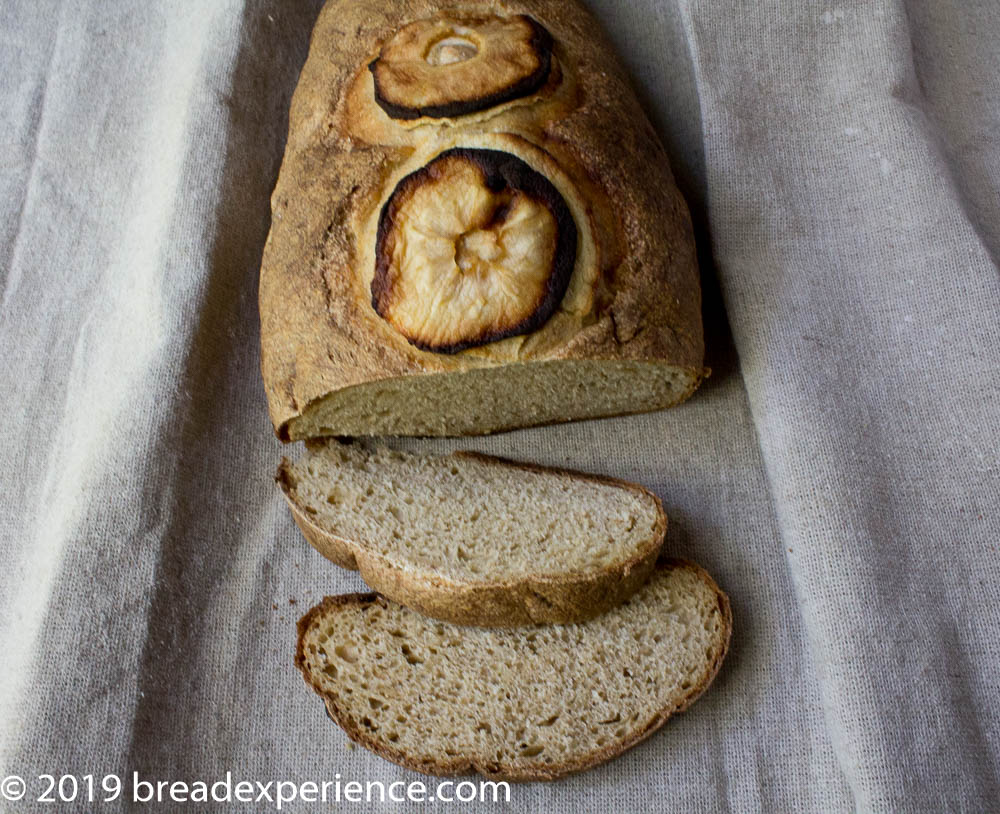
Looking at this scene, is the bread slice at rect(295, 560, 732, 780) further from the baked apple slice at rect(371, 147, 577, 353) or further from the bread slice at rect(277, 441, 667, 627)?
the baked apple slice at rect(371, 147, 577, 353)

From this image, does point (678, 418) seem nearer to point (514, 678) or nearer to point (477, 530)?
point (477, 530)

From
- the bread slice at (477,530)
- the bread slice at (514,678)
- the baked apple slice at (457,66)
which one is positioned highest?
the baked apple slice at (457,66)

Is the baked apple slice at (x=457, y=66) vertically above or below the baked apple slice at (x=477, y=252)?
above

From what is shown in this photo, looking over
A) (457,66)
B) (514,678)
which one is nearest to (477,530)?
(514,678)

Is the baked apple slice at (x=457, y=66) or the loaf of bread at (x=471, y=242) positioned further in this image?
the baked apple slice at (x=457, y=66)

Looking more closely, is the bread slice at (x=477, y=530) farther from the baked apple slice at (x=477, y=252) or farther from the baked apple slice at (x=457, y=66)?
the baked apple slice at (x=457, y=66)
